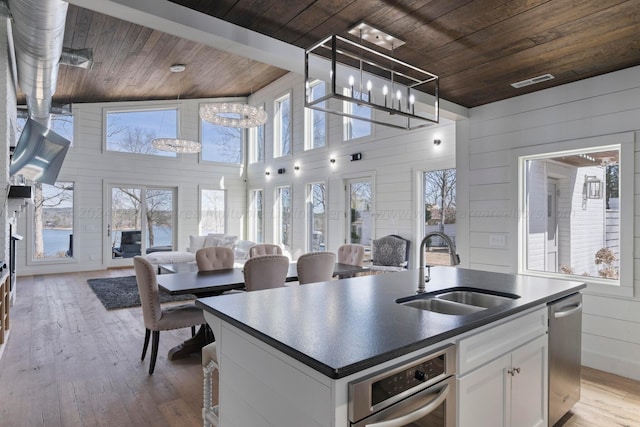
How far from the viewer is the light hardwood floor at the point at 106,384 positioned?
245cm

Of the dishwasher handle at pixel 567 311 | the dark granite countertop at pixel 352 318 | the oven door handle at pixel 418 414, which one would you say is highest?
the dark granite countertop at pixel 352 318

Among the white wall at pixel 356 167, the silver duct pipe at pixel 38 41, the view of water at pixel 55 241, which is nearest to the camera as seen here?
the silver duct pipe at pixel 38 41

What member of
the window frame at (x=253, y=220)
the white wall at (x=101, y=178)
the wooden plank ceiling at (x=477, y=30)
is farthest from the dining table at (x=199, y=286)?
the window frame at (x=253, y=220)

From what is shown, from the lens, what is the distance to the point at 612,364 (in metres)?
3.21

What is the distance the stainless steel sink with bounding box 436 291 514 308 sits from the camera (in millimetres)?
2196

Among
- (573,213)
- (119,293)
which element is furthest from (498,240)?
(119,293)

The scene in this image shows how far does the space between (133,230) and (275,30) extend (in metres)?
8.10

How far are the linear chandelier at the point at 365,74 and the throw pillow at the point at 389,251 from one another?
249cm

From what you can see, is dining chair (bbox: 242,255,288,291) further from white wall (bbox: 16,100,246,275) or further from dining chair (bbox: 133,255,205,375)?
white wall (bbox: 16,100,246,275)

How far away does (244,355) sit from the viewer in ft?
4.93

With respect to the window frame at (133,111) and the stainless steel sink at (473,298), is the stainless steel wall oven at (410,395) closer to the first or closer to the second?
the stainless steel sink at (473,298)

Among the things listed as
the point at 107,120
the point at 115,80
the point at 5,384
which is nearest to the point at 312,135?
the point at 115,80

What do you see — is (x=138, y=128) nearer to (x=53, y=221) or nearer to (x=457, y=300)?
(x=53, y=221)

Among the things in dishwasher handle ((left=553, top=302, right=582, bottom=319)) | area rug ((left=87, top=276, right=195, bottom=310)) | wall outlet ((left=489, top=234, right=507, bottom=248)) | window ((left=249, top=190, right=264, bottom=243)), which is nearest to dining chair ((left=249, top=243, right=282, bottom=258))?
area rug ((left=87, top=276, right=195, bottom=310))
